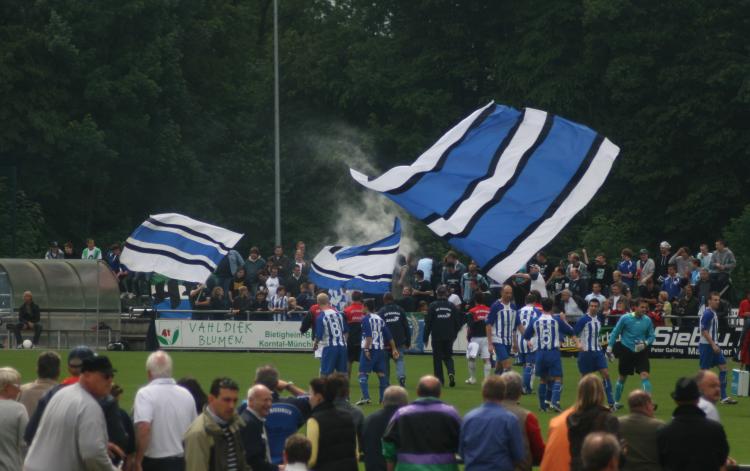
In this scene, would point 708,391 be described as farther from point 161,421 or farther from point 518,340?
point 518,340

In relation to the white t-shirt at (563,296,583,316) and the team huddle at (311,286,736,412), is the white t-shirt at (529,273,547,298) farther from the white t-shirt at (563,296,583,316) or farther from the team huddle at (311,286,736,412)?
the team huddle at (311,286,736,412)

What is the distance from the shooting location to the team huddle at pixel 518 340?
26.3m

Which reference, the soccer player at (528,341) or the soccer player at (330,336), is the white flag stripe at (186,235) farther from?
the soccer player at (330,336)

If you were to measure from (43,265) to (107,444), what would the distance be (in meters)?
29.2

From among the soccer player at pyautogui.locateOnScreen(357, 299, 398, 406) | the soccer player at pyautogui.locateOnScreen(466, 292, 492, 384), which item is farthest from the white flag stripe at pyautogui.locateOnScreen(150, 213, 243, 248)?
the soccer player at pyautogui.locateOnScreen(357, 299, 398, 406)

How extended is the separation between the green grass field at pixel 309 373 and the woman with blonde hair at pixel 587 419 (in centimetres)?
886

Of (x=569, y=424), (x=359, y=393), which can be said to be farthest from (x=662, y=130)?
(x=569, y=424)

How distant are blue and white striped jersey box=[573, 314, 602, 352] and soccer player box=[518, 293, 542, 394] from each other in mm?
767

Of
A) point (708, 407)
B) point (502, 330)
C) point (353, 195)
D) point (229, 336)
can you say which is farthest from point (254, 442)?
point (353, 195)

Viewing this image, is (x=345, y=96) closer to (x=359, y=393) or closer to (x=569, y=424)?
(x=359, y=393)

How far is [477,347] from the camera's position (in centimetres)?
3083

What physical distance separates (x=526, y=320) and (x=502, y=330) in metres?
0.95

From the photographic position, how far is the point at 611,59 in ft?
180

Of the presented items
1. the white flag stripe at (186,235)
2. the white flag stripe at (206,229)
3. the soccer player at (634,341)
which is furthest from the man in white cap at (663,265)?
the soccer player at (634,341)
